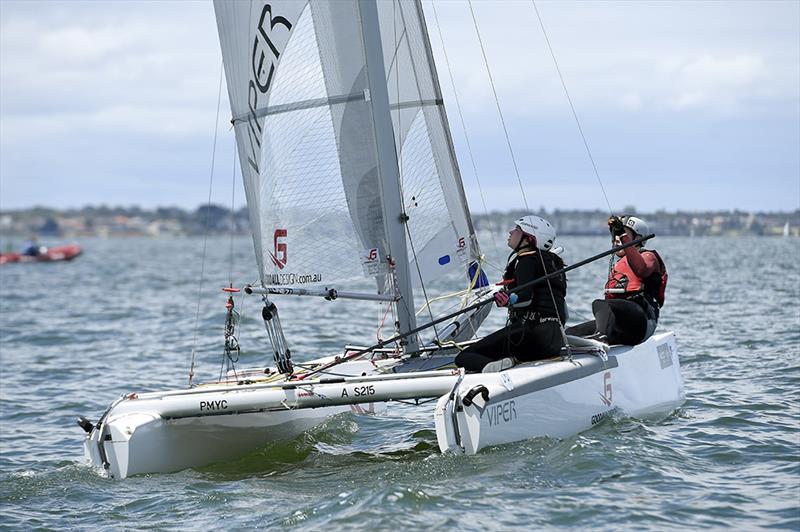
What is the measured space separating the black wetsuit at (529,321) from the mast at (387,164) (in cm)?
94

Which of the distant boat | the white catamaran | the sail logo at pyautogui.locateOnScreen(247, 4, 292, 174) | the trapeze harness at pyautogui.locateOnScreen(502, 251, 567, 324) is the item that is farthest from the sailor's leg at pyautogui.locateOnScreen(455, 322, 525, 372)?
the distant boat

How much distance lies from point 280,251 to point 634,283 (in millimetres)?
2812

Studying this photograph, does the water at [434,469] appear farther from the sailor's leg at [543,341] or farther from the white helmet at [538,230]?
the white helmet at [538,230]

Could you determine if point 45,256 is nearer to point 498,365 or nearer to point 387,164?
point 387,164

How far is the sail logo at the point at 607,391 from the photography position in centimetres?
797

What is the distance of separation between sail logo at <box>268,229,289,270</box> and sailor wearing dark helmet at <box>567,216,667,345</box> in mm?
2350

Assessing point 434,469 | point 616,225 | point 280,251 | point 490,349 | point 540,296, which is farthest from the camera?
point 280,251

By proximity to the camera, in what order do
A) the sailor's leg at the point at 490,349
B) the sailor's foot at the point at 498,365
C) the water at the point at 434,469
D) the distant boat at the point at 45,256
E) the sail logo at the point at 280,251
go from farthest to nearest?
the distant boat at the point at 45,256, the sail logo at the point at 280,251, the sailor's leg at the point at 490,349, the sailor's foot at the point at 498,365, the water at the point at 434,469

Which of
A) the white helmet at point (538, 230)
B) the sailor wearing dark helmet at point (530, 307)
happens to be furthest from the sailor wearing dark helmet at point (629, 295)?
the sailor wearing dark helmet at point (530, 307)

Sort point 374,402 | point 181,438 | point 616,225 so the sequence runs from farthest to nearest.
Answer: point 616,225 → point 181,438 → point 374,402

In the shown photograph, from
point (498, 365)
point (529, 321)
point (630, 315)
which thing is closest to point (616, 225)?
point (630, 315)

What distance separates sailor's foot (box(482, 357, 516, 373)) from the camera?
25.0 feet

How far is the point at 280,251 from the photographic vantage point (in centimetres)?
877

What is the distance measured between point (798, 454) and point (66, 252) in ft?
194
